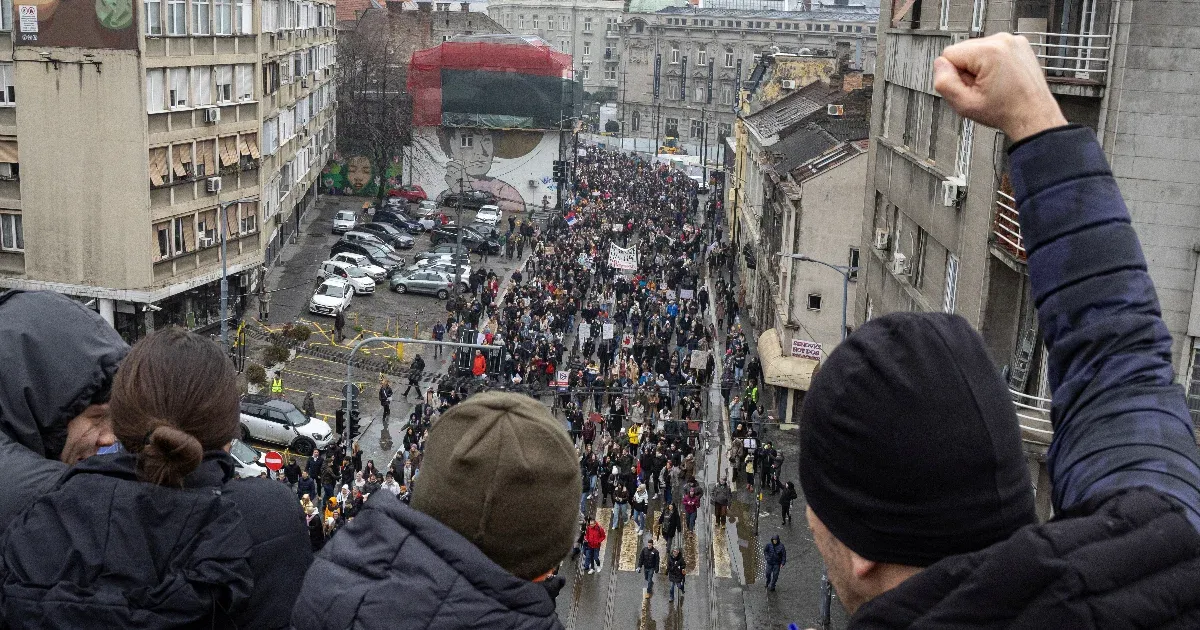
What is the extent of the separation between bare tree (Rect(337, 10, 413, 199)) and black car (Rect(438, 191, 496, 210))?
3663 mm

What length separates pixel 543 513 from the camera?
10.6ft

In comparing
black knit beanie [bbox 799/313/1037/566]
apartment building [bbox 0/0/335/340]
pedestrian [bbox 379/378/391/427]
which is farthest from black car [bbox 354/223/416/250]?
black knit beanie [bbox 799/313/1037/566]

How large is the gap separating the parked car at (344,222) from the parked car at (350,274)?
1163 cm

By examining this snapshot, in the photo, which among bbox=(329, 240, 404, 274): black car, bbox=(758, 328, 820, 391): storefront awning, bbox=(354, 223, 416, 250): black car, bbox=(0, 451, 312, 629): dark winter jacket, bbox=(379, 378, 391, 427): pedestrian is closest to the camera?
bbox=(0, 451, 312, 629): dark winter jacket

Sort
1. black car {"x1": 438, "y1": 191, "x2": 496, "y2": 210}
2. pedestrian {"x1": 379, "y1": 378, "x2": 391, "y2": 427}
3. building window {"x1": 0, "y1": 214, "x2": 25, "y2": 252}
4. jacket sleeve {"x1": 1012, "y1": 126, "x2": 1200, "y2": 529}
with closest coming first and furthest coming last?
jacket sleeve {"x1": 1012, "y1": 126, "x2": 1200, "y2": 529}, pedestrian {"x1": 379, "y1": 378, "x2": 391, "y2": 427}, building window {"x1": 0, "y1": 214, "x2": 25, "y2": 252}, black car {"x1": 438, "y1": 191, "x2": 496, "y2": 210}

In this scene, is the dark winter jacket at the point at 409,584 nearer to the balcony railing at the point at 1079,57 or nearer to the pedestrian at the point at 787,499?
the balcony railing at the point at 1079,57

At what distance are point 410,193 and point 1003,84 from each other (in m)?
79.1

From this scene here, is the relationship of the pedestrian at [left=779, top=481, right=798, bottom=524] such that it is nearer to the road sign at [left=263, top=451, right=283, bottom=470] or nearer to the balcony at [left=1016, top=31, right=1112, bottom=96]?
the road sign at [left=263, top=451, right=283, bottom=470]

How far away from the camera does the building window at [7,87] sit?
123 ft

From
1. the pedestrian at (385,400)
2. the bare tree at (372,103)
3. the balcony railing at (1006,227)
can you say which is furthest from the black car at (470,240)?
the balcony railing at (1006,227)

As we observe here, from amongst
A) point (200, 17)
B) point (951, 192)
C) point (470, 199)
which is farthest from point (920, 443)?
point (470, 199)

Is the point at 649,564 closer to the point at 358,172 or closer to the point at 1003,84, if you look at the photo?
the point at 1003,84

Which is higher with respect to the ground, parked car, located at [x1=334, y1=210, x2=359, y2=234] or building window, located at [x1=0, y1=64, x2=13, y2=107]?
building window, located at [x1=0, y1=64, x2=13, y2=107]

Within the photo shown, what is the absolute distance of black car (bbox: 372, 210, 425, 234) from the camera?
70500 mm
